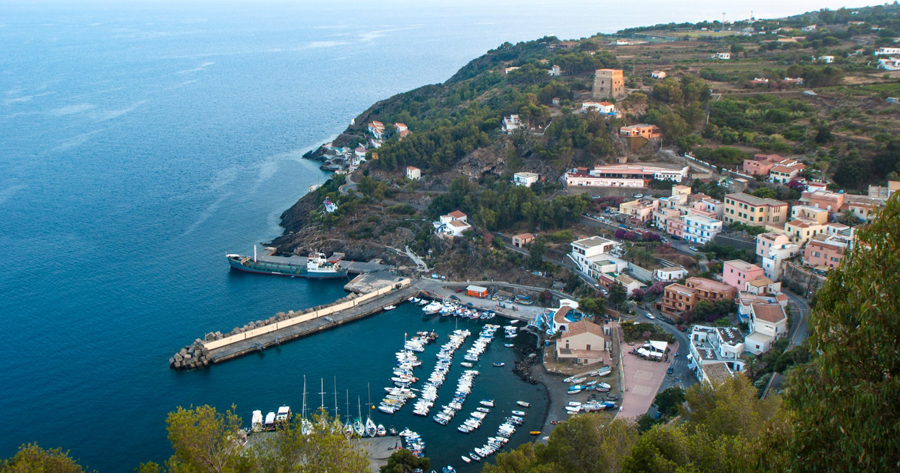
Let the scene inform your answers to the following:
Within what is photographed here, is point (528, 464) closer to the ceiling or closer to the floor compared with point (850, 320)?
closer to the floor

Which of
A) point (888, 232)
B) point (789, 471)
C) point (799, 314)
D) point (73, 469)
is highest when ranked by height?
point (888, 232)

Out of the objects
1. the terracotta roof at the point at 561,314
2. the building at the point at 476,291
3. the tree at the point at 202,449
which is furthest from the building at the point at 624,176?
the tree at the point at 202,449

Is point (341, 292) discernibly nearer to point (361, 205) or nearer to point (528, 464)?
point (361, 205)

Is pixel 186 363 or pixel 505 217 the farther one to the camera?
pixel 505 217

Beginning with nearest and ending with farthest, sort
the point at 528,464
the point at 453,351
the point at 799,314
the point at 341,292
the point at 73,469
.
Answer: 1. the point at 73,469
2. the point at 528,464
3. the point at 799,314
4. the point at 453,351
5. the point at 341,292

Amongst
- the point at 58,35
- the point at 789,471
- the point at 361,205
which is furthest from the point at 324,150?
the point at 58,35

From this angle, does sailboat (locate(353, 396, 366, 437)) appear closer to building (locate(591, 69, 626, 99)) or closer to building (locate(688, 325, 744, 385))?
building (locate(688, 325, 744, 385))
